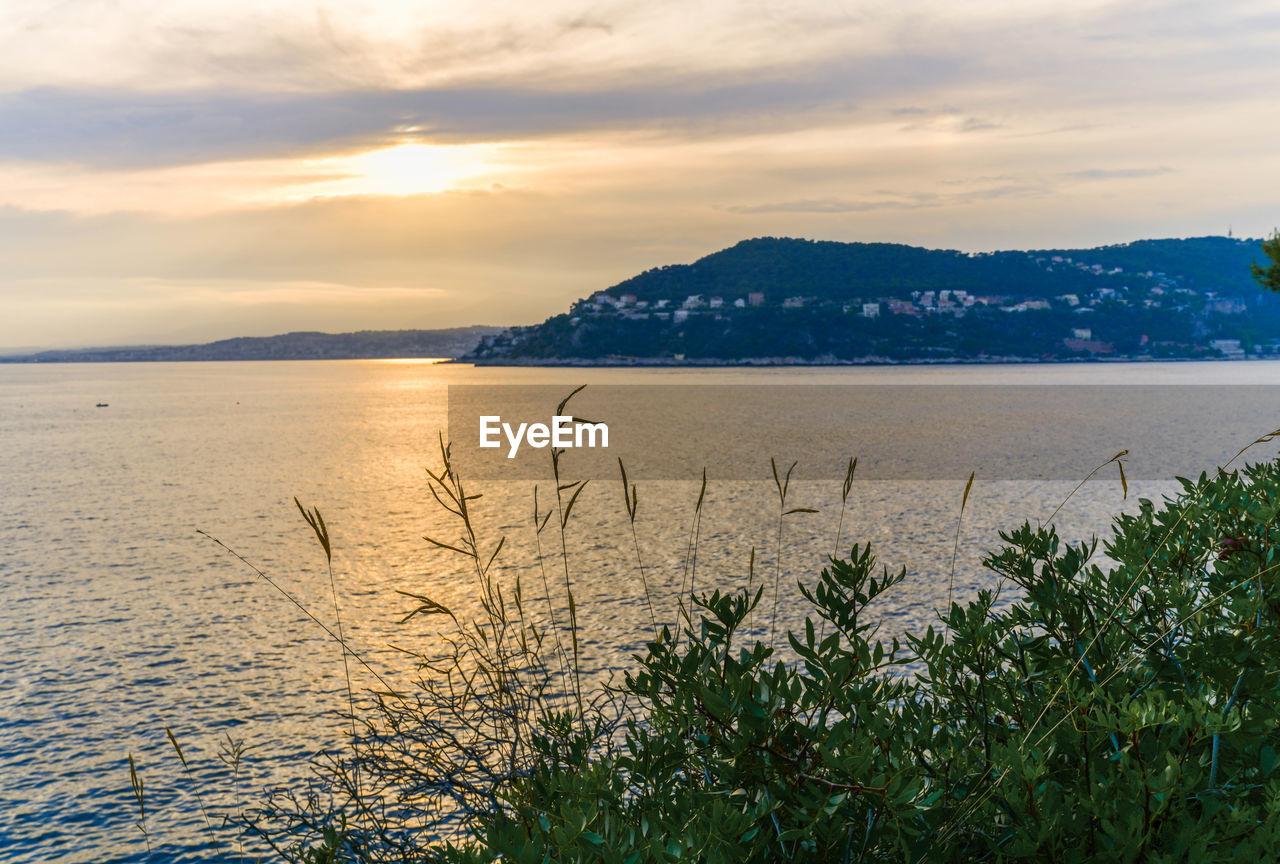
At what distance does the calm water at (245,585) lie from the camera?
453cm

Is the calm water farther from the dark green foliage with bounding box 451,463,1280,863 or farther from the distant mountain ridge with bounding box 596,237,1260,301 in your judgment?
the distant mountain ridge with bounding box 596,237,1260,301

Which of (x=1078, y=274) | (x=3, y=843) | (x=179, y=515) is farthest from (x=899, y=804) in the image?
(x=1078, y=274)

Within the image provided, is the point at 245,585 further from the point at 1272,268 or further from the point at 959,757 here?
the point at 1272,268

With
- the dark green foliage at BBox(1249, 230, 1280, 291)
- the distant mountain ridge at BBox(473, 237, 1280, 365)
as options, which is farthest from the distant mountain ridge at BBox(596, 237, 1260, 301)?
the dark green foliage at BBox(1249, 230, 1280, 291)

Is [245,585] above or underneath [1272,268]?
underneath

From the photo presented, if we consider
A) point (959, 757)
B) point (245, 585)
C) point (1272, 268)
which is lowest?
point (245, 585)

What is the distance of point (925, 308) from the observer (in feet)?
322

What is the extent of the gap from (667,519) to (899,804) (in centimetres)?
1022

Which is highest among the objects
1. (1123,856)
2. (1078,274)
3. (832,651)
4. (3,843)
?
(1078,274)

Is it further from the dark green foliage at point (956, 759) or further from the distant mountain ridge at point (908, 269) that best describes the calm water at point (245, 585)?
the distant mountain ridge at point (908, 269)

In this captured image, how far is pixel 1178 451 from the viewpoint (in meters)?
19.1

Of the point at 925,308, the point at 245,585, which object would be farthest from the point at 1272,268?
the point at 925,308

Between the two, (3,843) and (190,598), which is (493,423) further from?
(3,843)

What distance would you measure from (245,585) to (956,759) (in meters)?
8.18
